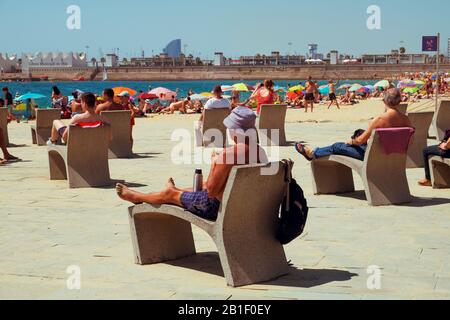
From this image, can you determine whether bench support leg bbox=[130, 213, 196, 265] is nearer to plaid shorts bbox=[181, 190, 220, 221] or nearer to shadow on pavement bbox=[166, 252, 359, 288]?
shadow on pavement bbox=[166, 252, 359, 288]

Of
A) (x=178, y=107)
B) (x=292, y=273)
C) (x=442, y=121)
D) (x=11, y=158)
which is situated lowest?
(x=178, y=107)

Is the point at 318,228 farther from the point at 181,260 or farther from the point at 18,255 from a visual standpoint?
the point at 18,255

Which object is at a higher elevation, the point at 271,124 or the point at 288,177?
the point at 288,177

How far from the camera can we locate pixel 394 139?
804cm

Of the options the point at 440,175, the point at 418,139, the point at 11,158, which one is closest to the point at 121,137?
the point at 11,158

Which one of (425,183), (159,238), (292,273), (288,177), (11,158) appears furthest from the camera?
(11,158)

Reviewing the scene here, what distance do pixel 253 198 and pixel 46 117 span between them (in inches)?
443

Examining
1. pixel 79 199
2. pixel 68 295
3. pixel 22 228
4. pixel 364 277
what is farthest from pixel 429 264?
pixel 79 199

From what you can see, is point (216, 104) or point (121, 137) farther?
point (216, 104)

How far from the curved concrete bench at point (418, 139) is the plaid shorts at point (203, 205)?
250 inches

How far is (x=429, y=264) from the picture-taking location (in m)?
5.62

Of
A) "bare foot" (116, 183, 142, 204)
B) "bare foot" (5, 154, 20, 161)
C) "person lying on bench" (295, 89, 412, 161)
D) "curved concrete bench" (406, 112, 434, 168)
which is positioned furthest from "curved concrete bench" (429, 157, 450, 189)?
"bare foot" (5, 154, 20, 161)

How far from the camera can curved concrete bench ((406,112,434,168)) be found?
11078mm

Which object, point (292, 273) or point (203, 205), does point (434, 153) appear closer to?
point (292, 273)
